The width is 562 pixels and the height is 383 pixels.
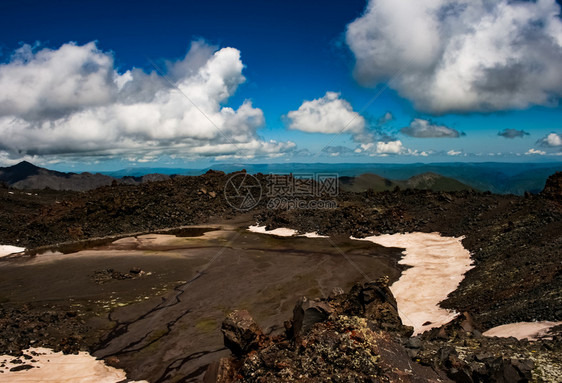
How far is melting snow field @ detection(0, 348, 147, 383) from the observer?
34.7ft

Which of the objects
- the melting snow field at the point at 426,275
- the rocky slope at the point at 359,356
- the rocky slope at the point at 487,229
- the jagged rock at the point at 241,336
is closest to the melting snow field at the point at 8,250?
the rocky slope at the point at 487,229

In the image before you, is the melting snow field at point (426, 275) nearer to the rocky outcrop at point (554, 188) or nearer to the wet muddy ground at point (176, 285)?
the wet muddy ground at point (176, 285)

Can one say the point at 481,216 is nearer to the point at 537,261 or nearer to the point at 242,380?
the point at 537,261

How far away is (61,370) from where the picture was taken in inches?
444

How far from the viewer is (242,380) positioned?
23.9 feet

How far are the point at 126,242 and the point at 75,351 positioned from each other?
21.7 meters

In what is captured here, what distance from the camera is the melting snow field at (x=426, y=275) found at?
1485cm

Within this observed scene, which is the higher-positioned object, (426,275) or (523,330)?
(523,330)

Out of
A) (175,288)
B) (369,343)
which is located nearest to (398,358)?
(369,343)

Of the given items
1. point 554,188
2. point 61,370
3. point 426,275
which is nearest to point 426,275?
point 426,275

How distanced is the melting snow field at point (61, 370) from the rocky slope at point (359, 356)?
5609 millimetres

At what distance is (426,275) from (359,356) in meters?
16.2

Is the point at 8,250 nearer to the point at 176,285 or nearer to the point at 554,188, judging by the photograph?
the point at 176,285

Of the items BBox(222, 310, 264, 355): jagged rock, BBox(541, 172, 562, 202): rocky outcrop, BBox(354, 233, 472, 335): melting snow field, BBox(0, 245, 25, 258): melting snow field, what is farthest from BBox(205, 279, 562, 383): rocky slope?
BBox(0, 245, 25, 258): melting snow field
